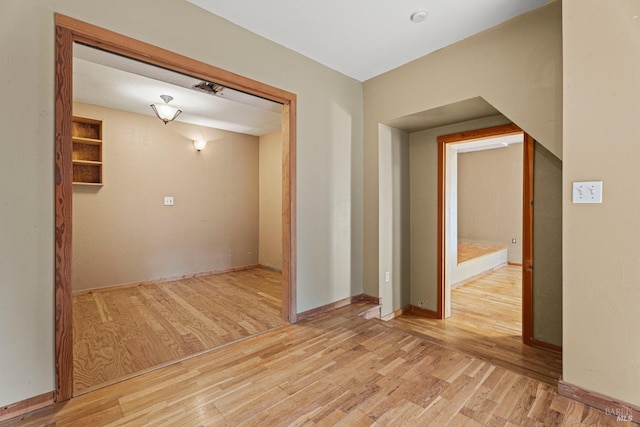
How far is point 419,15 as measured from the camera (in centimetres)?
209

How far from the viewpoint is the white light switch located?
154 centimetres

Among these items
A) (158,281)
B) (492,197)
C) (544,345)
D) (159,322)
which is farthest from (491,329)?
(492,197)

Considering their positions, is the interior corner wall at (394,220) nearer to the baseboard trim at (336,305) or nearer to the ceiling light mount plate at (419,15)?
the baseboard trim at (336,305)

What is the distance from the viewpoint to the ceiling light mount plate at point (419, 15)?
2.06m

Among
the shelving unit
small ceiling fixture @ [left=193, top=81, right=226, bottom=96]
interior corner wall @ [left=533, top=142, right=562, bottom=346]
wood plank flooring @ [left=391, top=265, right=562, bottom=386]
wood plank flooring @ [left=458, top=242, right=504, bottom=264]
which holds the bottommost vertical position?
wood plank flooring @ [left=391, top=265, right=562, bottom=386]

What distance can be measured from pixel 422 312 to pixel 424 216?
3.92ft

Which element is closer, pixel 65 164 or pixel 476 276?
pixel 65 164

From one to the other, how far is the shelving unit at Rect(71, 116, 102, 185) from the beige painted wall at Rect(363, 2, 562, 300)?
3613mm

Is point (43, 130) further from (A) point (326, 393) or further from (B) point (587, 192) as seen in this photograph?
(B) point (587, 192)

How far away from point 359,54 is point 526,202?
2023 mm

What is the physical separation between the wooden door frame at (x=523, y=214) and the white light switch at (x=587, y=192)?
3.39 ft

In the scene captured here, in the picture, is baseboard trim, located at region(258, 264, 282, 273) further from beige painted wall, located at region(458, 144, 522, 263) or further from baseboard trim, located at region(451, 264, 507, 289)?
beige painted wall, located at region(458, 144, 522, 263)

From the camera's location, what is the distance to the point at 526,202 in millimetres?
2580

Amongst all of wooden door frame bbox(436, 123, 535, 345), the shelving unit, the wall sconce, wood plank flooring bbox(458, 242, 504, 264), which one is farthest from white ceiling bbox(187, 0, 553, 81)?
wood plank flooring bbox(458, 242, 504, 264)
